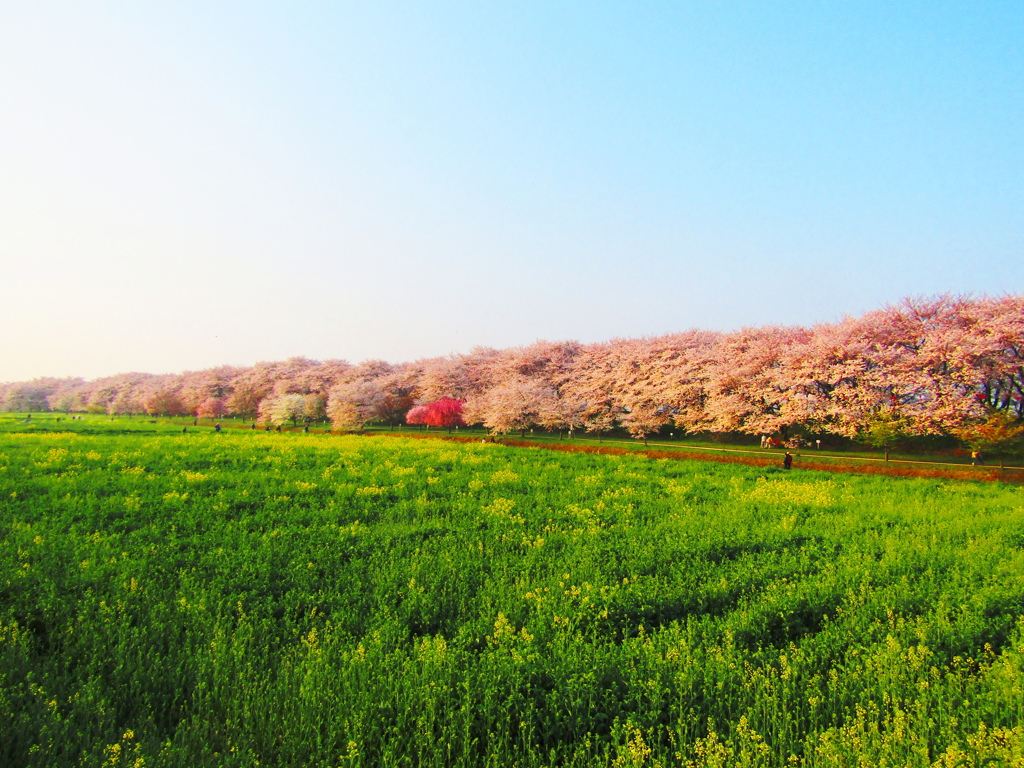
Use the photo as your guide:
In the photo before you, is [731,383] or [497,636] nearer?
[497,636]

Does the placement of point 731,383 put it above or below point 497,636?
above

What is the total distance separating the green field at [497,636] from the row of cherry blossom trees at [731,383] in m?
35.2

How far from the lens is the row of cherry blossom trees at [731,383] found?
39.7 m

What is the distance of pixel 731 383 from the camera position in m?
52.1

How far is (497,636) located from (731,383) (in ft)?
169

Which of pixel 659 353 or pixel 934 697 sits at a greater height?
pixel 659 353

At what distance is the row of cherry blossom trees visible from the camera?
39.7 meters

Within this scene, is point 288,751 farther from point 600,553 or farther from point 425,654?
point 600,553

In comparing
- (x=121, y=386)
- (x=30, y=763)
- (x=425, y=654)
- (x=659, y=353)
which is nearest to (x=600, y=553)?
(x=425, y=654)

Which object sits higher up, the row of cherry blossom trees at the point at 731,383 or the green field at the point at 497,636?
the row of cherry blossom trees at the point at 731,383

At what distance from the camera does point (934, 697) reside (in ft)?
15.7

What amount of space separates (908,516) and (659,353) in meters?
49.1

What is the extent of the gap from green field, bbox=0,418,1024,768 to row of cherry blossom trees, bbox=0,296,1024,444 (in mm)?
35214

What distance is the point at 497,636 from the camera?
5969 mm
